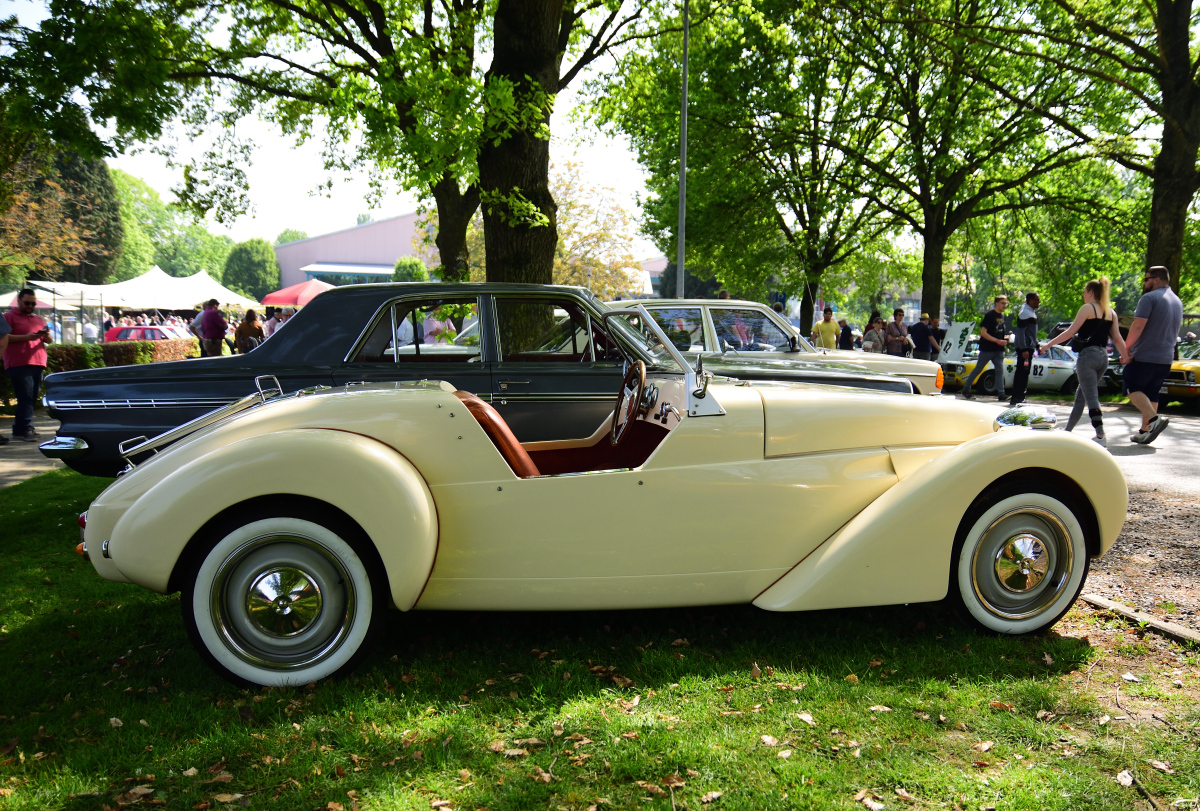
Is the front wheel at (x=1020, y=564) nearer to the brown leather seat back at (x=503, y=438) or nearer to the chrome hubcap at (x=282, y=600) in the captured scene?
the brown leather seat back at (x=503, y=438)

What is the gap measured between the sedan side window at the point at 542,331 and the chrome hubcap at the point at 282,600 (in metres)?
2.74

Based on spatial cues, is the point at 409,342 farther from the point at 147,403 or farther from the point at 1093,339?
the point at 1093,339

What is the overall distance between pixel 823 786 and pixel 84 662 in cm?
318

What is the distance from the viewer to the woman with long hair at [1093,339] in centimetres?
852

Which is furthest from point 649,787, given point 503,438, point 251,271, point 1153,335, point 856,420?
point 251,271

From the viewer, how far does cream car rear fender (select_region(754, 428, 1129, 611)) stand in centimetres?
328

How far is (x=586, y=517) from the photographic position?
10.5ft

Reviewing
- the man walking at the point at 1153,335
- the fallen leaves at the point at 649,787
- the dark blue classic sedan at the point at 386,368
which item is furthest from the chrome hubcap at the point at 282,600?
the man walking at the point at 1153,335

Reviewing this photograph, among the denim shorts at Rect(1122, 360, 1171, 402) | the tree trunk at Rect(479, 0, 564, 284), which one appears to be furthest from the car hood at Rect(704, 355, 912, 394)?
the denim shorts at Rect(1122, 360, 1171, 402)

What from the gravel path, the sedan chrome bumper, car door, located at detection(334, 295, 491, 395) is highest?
car door, located at detection(334, 295, 491, 395)

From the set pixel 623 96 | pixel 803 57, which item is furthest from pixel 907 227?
pixel 623 96

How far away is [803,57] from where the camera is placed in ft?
66.8

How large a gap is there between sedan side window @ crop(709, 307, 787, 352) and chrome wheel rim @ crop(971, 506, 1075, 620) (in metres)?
4.62

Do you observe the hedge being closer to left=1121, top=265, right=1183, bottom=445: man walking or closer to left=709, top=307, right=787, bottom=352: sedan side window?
left=709, top=307, right=787, bottom=352: sedan side window
